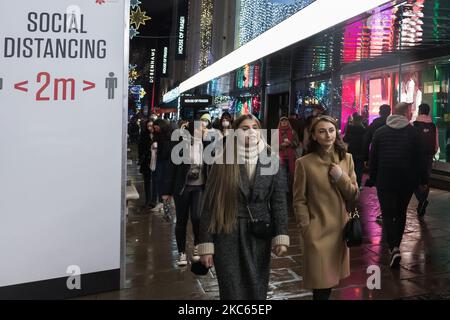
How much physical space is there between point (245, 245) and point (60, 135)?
220 cm

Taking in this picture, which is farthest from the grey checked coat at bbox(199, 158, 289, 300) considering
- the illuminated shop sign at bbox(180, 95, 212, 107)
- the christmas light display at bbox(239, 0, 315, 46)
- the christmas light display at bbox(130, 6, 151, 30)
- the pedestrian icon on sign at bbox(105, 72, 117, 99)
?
the illuminated shop sign at bbox(180, 95, 212, 107)

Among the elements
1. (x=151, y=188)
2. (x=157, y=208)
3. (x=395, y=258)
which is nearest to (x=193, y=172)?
(x=395, y=258)

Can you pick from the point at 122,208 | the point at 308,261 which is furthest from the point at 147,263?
the point at 308,261

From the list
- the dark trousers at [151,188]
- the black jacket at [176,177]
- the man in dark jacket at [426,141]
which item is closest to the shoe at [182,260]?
the black jacket at [176,177]

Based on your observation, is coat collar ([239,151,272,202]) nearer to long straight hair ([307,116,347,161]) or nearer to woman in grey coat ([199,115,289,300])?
woman in grey coat ([199,115,289,300])

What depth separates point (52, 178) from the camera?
4.29 meters

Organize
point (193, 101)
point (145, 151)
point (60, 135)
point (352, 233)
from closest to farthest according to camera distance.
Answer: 1. point (352, 233)
2. point (60, 135)
3. point (145, 151)
4. point (193, 101)

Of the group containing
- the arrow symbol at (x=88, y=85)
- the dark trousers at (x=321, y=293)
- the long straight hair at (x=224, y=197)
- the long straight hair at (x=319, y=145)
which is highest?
the arrow symbol at (x=88, y=85)

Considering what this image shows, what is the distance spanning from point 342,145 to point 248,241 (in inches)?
48.9

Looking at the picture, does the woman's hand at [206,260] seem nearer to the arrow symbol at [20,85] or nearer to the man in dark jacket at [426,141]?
the arrow symbol at [20,85]

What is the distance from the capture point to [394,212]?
549 centimetres

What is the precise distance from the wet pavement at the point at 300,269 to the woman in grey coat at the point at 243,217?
1.45 meters

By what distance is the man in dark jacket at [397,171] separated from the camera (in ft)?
17.6

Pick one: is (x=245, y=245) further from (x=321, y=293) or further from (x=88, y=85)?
(x=88, y=85)
